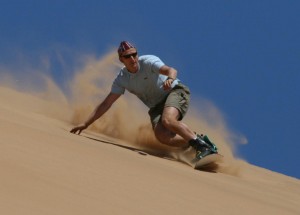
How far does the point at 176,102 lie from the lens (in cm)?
615

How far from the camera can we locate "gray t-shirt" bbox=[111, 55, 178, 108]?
19.8 ft

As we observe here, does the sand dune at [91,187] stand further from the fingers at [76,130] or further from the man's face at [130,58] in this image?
the man's face at [130,58]

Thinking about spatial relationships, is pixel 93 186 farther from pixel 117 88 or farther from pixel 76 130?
pixel 117 88

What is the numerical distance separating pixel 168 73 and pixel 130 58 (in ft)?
1.27

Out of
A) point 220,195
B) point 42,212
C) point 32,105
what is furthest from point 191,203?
point 32,105

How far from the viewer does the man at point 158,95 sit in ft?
19.1

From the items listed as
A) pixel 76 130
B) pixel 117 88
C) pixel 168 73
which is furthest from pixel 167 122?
pixel 76 130

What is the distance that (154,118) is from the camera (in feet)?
21.1

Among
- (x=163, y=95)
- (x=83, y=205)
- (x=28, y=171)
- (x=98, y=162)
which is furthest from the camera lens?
(x=163, y=95)

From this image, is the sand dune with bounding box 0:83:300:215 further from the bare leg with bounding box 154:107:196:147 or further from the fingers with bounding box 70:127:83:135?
the fingers with bounding box 70:127:83:135

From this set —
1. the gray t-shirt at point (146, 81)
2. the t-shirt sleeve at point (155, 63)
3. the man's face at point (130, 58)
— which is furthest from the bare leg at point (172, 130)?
the man's face at point (130, 58)

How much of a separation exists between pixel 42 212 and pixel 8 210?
0.44 ft

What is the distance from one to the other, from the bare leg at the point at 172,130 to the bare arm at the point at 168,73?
360 mm

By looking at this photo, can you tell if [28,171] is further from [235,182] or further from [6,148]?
[235,182]
